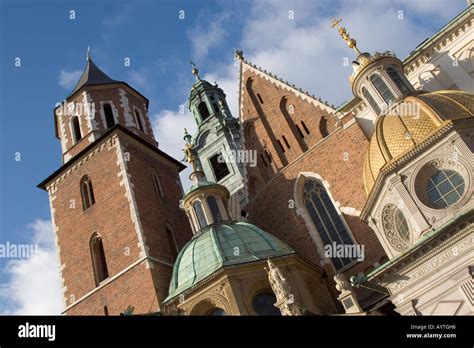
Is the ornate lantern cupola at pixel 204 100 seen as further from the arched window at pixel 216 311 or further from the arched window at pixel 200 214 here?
the arched window at pixel 216 311

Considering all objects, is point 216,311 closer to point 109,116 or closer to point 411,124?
point 411,124

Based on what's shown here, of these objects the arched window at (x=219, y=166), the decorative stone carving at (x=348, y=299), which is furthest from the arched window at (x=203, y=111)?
the decorative stone carving at (x=348, y=299)

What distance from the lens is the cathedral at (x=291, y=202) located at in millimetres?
13359

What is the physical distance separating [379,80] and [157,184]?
33.5 ft

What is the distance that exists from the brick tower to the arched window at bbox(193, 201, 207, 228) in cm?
169

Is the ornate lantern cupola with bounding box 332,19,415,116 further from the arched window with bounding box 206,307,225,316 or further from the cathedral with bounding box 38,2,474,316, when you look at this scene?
the arched window with bounding box 206,307,225,316

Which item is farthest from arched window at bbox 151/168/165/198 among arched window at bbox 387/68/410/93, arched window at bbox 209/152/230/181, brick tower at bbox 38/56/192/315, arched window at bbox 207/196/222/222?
arched window at bbox 387/68/410/93

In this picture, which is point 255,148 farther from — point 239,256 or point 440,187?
point 440,187

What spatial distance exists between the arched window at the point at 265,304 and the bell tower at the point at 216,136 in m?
12.5

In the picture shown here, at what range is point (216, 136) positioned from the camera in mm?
33156

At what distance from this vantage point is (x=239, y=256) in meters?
15.6

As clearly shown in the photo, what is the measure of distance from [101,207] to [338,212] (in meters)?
9.29

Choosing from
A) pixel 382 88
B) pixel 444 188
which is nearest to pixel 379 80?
pixel 382 88
